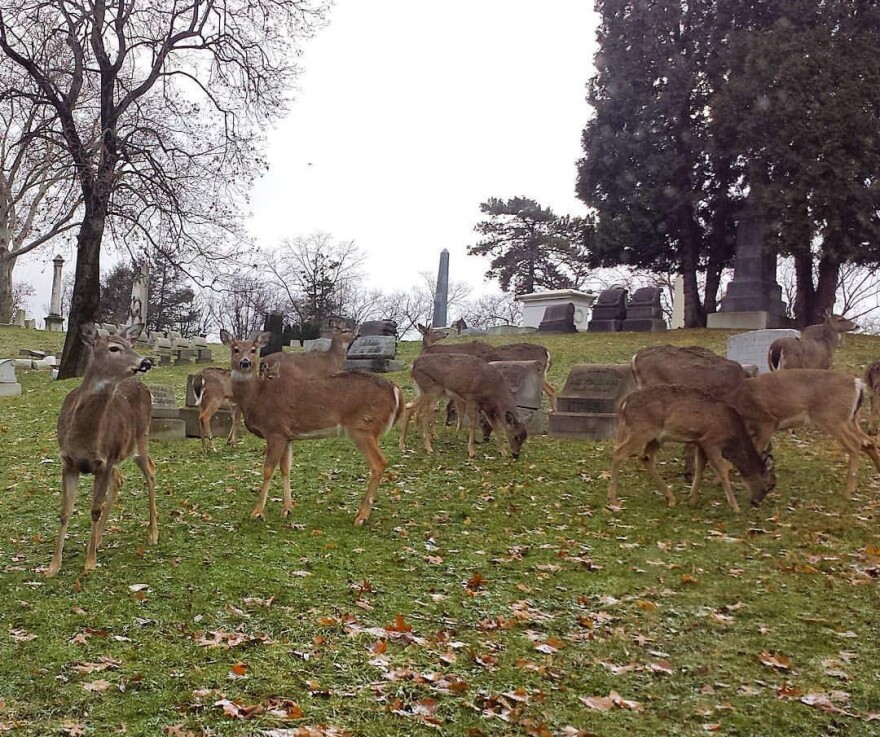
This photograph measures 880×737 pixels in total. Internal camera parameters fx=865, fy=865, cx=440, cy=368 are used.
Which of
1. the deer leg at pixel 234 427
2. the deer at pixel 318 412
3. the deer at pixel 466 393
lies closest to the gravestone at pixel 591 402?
the deer at pixel 466 393

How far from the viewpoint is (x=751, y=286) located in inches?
1150

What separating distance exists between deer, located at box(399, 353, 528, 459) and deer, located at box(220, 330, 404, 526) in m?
3.66

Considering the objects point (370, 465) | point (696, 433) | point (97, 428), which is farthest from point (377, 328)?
point (97, 428)

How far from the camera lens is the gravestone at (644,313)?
2889cm

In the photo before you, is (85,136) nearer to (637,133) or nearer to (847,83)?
(637,133)

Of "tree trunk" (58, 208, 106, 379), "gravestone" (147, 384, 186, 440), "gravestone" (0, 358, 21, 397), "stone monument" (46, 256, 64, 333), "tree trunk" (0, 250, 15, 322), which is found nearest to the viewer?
"gravestone" (147, 384, 186, 440)

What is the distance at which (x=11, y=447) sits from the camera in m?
13.0

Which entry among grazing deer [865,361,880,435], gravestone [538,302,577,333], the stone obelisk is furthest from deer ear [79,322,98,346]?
the stone obelisk

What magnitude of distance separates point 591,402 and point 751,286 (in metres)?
17.6

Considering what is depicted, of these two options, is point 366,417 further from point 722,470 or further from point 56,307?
point 56,307

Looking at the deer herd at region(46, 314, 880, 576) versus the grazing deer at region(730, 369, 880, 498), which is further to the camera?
the grazing deer at region(730, 369, 880, 498)

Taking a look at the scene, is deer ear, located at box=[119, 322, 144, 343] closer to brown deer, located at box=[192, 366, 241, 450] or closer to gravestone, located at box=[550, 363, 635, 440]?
brown deer, located at box=[192, 366, 241, 450]

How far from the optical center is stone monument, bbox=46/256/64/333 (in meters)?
42.6

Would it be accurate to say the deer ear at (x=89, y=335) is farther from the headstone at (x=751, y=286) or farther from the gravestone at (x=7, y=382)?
the headstone at (x=751, y=286)
